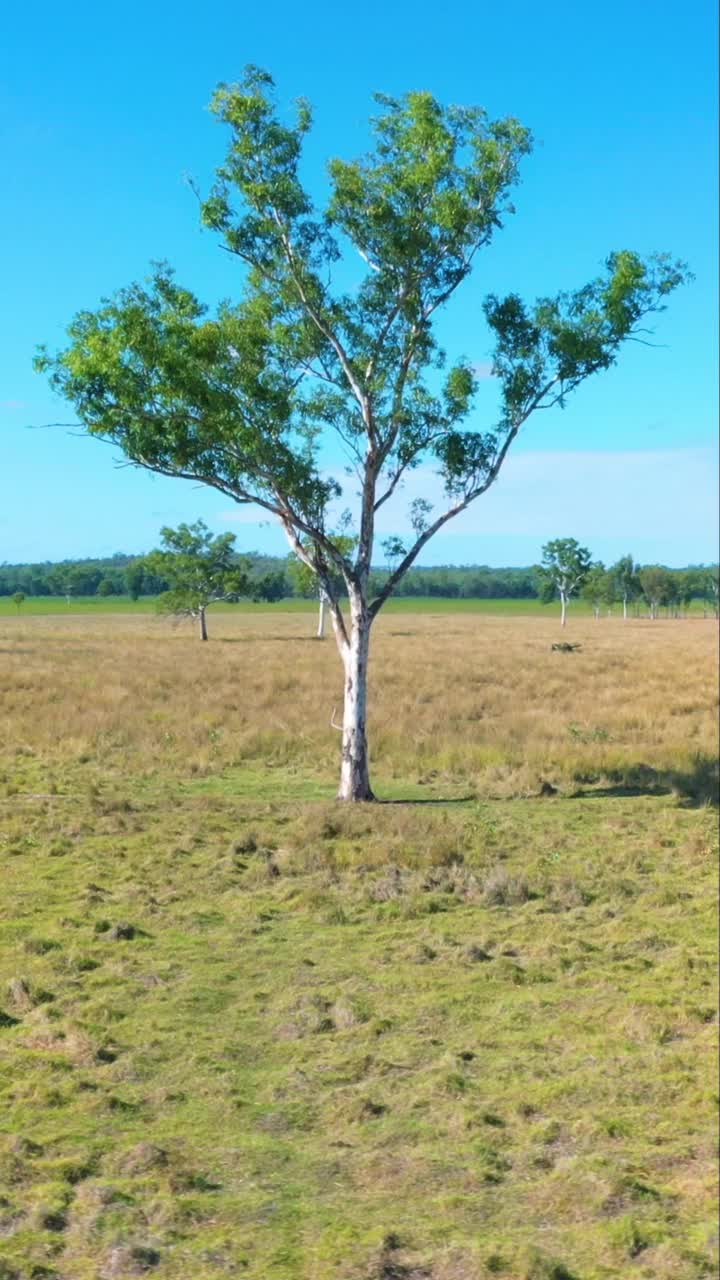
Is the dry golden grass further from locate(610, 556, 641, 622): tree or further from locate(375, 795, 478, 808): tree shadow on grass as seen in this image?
locate(610, 556, 641, 622): tree

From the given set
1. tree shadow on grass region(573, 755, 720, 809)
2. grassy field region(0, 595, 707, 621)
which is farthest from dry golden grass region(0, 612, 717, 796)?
grassy field region(0, 595, 707, 621)

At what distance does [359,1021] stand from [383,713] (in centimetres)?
1769

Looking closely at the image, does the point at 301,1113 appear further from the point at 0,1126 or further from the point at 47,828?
the point at 47,828

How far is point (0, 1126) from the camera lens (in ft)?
22.0

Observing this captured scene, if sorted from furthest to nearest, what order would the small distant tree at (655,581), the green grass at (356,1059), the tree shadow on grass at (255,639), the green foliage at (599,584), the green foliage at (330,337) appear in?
the green foliage at (599,584) → the small distant tree at (655,581) → the tree shadow on grass at (255,639) → the green foliage at (330,337) → the green grass at (356,1059)

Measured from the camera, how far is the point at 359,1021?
841 cm

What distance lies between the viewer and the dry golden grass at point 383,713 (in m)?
20.9

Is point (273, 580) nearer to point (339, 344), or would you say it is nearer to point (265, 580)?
point (265, 580)

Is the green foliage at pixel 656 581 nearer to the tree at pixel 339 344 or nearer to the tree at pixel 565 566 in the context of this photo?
the tree at pixel 565 566

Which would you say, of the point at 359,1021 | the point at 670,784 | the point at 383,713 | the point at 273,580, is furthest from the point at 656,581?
the point at 359,1021

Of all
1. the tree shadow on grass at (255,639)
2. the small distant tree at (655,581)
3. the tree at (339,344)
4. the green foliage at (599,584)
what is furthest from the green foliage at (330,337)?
the green foliage at (599,584)

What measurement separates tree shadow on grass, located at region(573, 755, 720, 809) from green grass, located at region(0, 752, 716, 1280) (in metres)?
3.58

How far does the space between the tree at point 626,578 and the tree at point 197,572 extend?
23846 millimetres

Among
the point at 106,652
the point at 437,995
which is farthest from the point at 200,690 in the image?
the point at 437,995
